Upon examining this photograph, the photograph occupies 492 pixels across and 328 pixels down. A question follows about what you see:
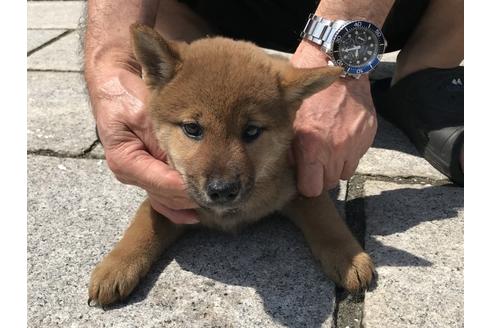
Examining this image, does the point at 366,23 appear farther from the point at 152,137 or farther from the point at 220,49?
the point at 152,137

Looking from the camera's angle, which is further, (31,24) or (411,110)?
(31,24)

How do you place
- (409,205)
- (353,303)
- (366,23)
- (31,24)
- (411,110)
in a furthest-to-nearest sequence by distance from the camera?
(31,24)
(411,110)
(409,205)
(366,23)
(353,303)

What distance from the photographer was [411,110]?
3.12m

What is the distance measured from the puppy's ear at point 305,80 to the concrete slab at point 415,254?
73 cm

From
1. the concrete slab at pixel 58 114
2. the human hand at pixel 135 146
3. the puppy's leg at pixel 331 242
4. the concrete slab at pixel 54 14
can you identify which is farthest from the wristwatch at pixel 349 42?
the concrete slab at pixel 54 14

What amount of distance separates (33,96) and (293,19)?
81.5 inches

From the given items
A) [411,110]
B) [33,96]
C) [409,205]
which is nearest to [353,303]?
[409,205]

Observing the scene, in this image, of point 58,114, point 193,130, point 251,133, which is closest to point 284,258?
point 251,133

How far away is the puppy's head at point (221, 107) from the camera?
1.99 m

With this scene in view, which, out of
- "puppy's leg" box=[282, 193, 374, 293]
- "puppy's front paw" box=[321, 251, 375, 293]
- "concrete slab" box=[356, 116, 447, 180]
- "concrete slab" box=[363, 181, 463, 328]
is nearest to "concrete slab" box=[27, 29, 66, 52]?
"concrete slab" box=[356, 116, 447, 180]

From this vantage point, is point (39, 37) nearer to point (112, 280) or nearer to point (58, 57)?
point (58, 57)

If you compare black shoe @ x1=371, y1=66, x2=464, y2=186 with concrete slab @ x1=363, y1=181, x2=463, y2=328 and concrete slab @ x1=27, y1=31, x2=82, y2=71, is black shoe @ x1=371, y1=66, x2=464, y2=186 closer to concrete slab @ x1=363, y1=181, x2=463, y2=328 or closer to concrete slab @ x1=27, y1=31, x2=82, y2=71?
concrete slab @ x1=363, y1=181, x2=463, y2=328

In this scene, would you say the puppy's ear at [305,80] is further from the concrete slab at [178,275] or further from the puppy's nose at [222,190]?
the concrete slab at [178,275]

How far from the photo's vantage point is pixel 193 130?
6.91ft
